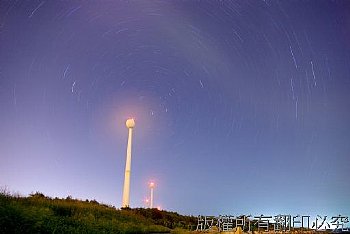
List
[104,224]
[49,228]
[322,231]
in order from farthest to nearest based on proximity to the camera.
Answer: [322,231], [104,224], [49,228]

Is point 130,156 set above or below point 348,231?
above

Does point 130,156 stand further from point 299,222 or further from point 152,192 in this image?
point 299,222

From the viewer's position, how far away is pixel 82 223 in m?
19.3

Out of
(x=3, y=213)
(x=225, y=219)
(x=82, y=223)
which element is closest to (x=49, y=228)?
(x=3, y=213)

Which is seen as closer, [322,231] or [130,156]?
[322,231]

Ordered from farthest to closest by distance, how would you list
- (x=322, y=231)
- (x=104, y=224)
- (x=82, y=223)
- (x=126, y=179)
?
1. (x=126, y=179)
2. (x=322, y=231)
3. (x=104, y=224)
4. (x=82, y=223)

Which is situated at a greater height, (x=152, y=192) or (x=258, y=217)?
(x=152, y=192)

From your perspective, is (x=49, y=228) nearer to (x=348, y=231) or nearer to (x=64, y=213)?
(x=64, y=213)

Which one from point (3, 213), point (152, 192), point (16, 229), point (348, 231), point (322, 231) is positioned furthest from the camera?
point (152, 192)

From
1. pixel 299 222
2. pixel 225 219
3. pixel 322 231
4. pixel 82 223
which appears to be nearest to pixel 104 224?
pixel 82 223

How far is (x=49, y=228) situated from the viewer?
1566cm

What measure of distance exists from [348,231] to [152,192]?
153ft

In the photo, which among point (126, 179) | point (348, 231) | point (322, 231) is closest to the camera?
point (348, 231)

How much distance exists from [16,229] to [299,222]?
53.7ft
